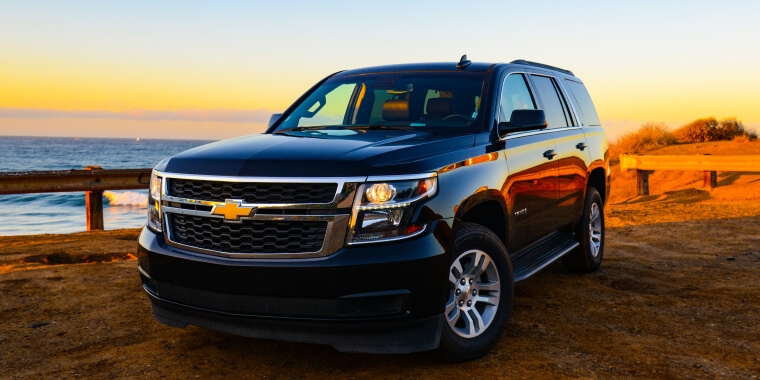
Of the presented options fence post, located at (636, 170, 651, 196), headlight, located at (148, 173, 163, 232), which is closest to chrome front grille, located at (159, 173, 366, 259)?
headlight, located at (148, 173, 163, 232)

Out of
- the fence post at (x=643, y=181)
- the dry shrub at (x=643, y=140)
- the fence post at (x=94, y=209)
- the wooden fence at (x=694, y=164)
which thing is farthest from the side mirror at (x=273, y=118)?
the dry shrub at (x=643, y=140)

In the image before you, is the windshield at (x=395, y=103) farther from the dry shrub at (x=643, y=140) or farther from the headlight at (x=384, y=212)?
the dry shrub at (x=643, y=140)

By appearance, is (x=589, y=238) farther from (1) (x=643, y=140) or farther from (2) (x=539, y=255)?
(1) (x=643, y=140)

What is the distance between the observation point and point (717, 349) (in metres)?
4.42

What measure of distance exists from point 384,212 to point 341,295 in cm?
47

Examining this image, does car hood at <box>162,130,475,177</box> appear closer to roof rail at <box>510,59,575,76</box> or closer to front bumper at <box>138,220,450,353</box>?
front bumper at <box>138,220,450,353</box>

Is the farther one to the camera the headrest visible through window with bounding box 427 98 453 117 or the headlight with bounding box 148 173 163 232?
the headrest visible through window with bounding box 427 98 453 117

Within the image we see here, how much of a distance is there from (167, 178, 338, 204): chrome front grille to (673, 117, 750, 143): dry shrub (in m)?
27.2

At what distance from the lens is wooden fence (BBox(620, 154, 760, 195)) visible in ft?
44.6

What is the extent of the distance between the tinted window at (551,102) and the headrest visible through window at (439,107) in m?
1.23

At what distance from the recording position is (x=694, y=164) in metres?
14.5

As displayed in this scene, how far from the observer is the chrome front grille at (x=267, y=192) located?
11.5ft

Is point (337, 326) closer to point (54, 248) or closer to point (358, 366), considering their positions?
point (358, 366)

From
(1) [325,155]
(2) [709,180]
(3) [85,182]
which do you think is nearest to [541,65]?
(1) [325,155]
